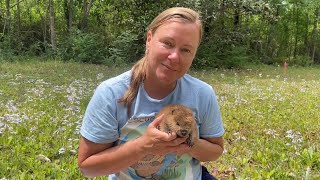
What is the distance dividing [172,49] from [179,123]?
425 millimetres

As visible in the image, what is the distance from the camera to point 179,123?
5.69ft

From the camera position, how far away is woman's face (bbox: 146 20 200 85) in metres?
1.94

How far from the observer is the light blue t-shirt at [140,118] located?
2047 millimetres

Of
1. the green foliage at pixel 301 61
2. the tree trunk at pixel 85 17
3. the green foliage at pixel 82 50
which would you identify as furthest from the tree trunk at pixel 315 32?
the green foliage at pixel 82 50

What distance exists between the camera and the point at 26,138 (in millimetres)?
4633

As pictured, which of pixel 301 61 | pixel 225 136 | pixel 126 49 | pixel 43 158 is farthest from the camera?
pixel 301 61

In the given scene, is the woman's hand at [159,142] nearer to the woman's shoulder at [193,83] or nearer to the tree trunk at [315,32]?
the woman's shoulder at [193,83]

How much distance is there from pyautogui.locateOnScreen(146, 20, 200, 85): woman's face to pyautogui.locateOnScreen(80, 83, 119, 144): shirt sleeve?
0.28 m

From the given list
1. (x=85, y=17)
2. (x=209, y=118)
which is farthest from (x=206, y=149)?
(x=85, y=17)

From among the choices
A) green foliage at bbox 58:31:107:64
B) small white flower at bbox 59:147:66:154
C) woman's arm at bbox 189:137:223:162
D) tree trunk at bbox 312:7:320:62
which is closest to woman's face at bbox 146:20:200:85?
woman's arm at bbox 189:137:223:162

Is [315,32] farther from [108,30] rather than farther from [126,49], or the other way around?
[126,49]

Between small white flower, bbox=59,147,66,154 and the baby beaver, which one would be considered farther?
small white flower, bbox=59,147,66,154

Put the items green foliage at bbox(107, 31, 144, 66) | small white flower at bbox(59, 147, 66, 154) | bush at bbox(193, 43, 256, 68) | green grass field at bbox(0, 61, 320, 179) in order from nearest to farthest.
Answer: green grass field at bbox(0, 61, 320, 179)
small white flower at bbox(59, 147, 66, 154)
green foliage at bbox(107, 31, 144, 66)
bush at bbox(193, 43, 256, 68)

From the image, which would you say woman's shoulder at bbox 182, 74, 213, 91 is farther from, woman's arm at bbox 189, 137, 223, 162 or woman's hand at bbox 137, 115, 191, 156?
woman's hand at bbox 137, 115, 191, 156
